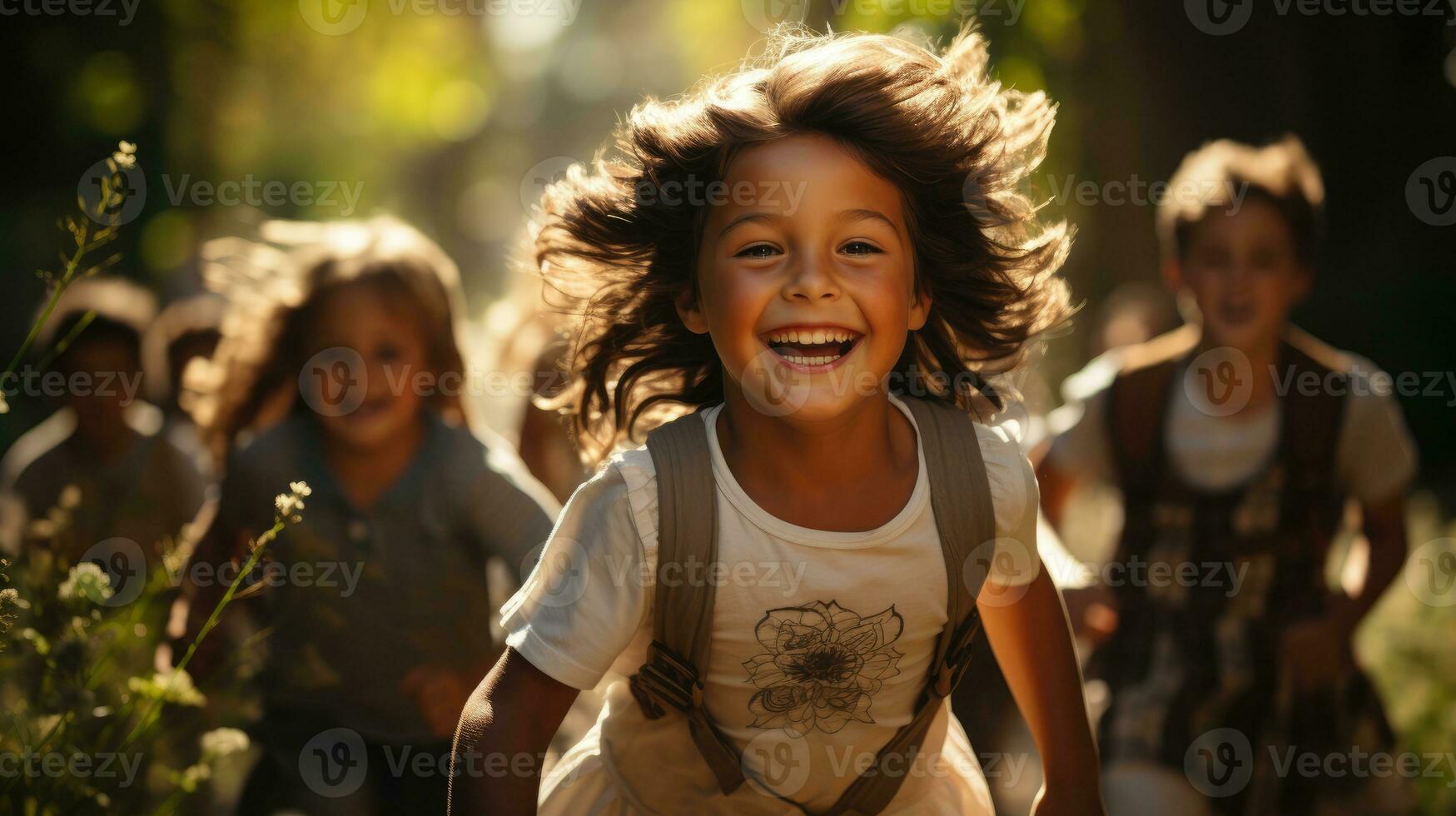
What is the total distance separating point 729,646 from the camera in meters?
2.62

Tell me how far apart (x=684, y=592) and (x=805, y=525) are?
320mm

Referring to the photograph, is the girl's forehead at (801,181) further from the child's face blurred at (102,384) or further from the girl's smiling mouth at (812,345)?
the child's face blurred at (102,384)

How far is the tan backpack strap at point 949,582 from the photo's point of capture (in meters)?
2.67

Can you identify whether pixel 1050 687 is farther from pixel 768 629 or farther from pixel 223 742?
pixel 223 742

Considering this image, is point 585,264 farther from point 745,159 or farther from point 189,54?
point 189,54

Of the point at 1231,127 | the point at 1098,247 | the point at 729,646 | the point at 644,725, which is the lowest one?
the point at 644,725

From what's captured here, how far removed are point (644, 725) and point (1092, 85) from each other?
8.71 m

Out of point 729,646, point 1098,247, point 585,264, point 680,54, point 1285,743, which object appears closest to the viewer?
point 729,646

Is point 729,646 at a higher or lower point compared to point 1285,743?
higher

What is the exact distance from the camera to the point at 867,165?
2781 mm

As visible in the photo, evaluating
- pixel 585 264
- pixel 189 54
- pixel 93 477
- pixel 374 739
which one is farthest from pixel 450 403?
pixel 189 54

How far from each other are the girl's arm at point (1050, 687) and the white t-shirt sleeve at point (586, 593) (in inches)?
30.2

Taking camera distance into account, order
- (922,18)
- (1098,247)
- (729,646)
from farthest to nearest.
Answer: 1. (1098,247)
2. (922,18)
3. (729,646)

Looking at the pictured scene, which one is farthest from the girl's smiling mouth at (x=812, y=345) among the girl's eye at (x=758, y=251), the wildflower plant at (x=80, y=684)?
the wildflower plant at (x=80, y=684)
